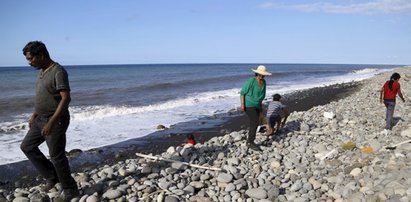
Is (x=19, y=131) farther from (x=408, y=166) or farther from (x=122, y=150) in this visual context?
(x=408, y=166)

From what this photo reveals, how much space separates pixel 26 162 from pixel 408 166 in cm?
753

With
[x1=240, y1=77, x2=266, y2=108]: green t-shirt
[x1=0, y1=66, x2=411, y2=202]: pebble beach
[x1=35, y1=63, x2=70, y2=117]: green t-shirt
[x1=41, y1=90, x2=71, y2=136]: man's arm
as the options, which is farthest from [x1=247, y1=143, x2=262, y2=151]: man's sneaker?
[x1=41, y1=90, x2=71, y2=136]: man's arm

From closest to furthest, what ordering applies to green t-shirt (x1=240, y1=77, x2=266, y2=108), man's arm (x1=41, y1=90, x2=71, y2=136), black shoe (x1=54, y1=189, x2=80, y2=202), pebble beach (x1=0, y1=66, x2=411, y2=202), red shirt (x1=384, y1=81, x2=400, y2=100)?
1. man's arm (x1=41, y1=90, x2=71, y2=136)
2. black shoe (x1=54, y1=189, x2=80, y2=202)
3. pebble beach (x1=0, y1=66, x2=411, y2=202)
4. green t-shirt (x1=240, y1=77, x2=266, y2=108)
5. red shirt (x1=384, y1=81, x2=400, y2=100)

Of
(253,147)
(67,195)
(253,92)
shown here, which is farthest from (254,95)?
(67,195)

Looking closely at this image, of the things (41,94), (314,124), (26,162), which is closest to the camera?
(41,94)

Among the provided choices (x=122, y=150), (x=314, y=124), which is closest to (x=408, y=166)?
(x=314, y=124)

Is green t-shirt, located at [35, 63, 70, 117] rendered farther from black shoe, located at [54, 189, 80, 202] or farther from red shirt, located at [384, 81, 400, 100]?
red shirt, located at [384, 81, 400, 100]

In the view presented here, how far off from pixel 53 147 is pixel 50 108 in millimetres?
491

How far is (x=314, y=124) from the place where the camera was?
10234 mm

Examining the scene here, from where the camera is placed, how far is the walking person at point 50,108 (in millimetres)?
4477

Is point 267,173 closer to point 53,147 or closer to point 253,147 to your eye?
point 253,147

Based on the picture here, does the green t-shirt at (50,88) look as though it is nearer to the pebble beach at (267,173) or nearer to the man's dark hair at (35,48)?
the man's dark hair at (35,48)

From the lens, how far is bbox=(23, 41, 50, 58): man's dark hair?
450 centimetres

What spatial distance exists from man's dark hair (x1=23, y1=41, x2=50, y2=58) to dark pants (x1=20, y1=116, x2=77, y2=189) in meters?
0.83
